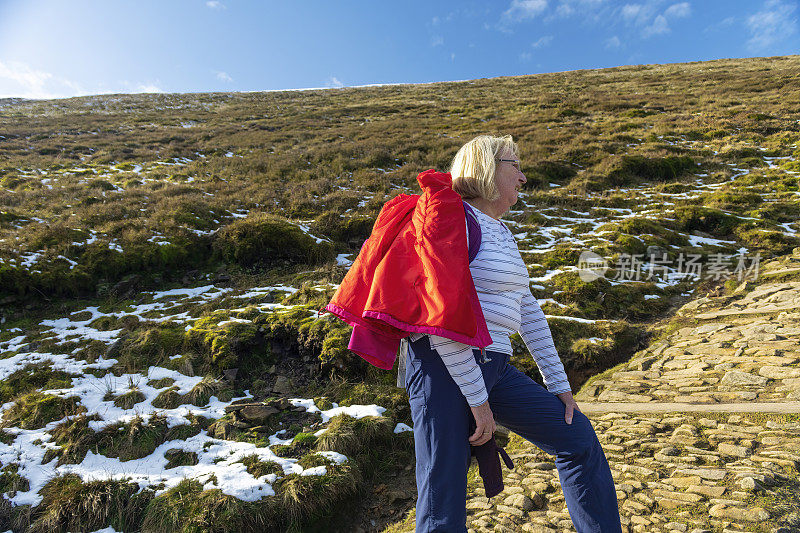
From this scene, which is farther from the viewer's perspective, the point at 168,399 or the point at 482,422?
the point at 168,399

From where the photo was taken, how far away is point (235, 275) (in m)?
8.70

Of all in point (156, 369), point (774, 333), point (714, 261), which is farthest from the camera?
point (714, 261)

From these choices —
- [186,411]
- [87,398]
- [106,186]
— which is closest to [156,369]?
[87,398]

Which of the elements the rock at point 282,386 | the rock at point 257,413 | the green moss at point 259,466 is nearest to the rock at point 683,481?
the green moss at point 259,466

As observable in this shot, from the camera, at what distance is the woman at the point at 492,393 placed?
1.76 meters

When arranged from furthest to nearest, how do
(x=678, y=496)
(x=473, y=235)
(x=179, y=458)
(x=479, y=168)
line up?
(x=179, y=458)
(x=678, y=496)
(x=479, y=168)
(x=473, y=235)

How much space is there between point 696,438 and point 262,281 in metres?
7.63

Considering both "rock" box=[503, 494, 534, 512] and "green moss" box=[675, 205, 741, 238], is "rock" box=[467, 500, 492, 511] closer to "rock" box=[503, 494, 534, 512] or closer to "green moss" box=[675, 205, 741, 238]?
"rock" box=[503, 494, 534, 512]

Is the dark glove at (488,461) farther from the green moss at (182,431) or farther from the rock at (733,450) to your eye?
the green moss at (182,431)

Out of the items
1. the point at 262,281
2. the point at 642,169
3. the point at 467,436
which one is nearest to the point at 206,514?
the point at 467,436

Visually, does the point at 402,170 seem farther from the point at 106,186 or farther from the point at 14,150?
the point at 14,150

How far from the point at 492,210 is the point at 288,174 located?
16.0m

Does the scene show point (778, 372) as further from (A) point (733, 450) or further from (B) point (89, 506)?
(B) point (89, 506)

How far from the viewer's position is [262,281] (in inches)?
332
